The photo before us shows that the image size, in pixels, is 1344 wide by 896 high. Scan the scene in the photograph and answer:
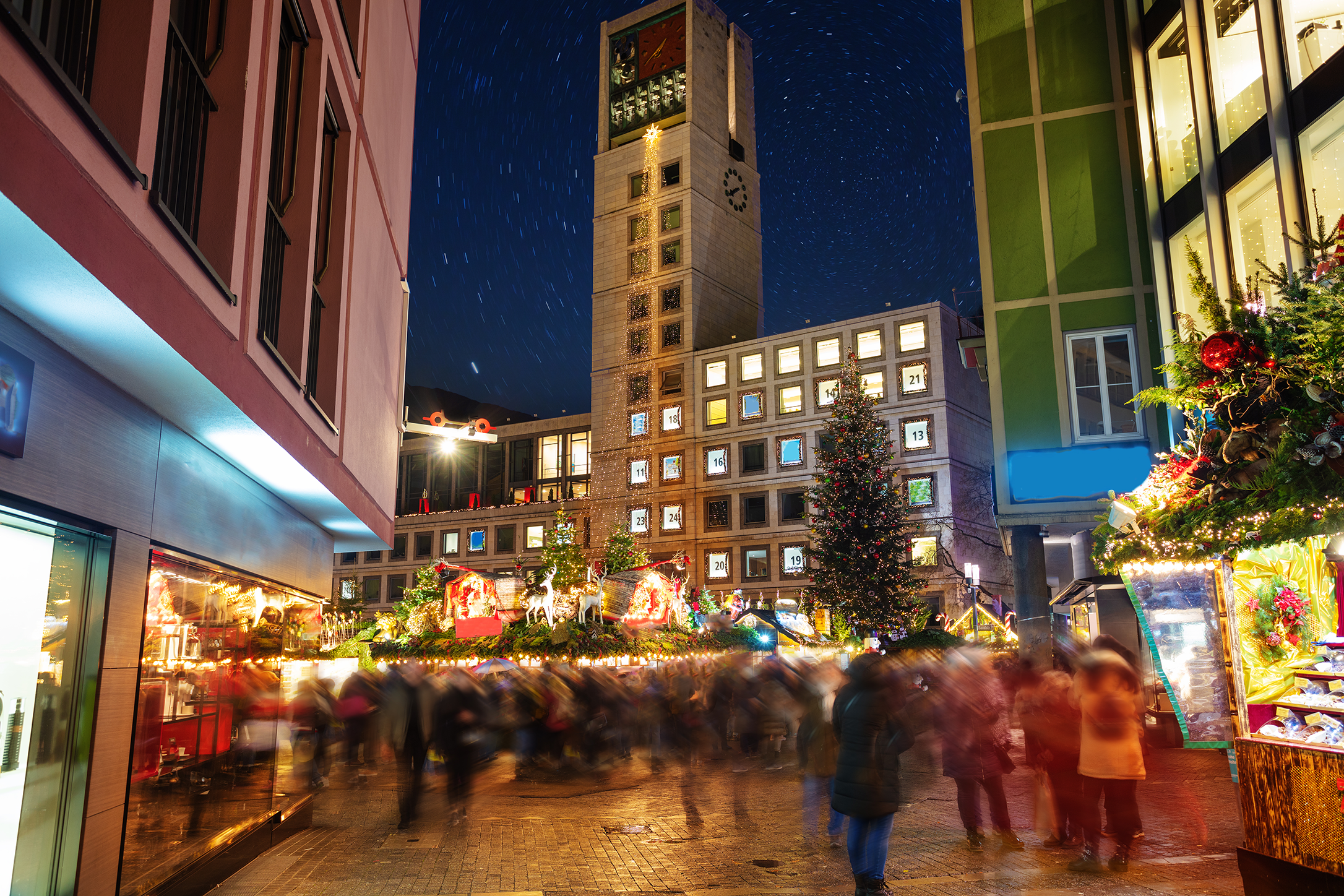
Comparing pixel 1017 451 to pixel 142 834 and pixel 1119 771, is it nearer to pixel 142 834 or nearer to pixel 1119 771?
pixel 1119 771

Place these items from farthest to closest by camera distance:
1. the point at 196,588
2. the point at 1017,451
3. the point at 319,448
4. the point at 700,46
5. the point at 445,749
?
the point at 700,46 → the point at 1017,451 → the point at 445,749 → the point at 319,448 → the point at 196,588

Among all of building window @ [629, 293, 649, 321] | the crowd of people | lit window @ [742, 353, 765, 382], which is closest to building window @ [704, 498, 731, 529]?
lit window @ [742, 353, 765, 382]

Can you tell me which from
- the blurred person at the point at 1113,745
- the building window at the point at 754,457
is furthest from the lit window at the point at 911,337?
the blurred person at the point at 1113,745

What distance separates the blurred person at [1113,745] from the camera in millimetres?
8516

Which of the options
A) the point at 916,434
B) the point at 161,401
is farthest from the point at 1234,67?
the point at 916,434

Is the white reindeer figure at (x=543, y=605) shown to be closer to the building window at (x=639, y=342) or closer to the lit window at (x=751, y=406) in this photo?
the lit window at (x=751, y=406)

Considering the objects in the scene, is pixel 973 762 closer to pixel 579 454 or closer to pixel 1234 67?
pixel 1234 67

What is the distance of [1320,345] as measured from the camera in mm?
6480

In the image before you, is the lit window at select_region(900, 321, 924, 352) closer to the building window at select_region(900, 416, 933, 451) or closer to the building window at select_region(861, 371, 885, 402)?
the building window at select_region(861, 371, 885, 402)

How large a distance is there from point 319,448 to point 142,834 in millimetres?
3723

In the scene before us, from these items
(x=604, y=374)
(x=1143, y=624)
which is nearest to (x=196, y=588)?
(x=1143, y=624)

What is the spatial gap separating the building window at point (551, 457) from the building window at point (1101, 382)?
63.0 metres

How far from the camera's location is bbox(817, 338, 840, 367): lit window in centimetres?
6031

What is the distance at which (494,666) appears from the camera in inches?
686
